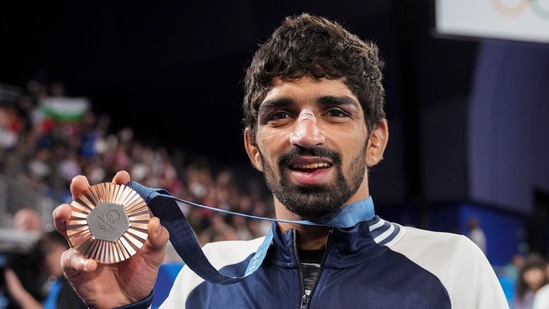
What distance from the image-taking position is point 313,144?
1.41 meters

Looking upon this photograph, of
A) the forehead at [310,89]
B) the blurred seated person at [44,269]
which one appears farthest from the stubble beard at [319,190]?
the blurred seated person at [44,269]

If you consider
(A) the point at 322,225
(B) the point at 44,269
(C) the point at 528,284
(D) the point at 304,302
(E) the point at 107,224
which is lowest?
(C) the point at 528,284

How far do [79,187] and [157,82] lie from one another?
14596 mm

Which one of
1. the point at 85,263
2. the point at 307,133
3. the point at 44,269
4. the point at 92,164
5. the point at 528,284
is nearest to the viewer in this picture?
the point at 85,263

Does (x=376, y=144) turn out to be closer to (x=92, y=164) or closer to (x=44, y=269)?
(x=44, y=269)

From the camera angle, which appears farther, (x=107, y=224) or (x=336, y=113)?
(x=336, y=113)

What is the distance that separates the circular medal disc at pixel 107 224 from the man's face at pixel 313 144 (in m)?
0.28

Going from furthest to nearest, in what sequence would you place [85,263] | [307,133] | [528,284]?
[528,284]
[307,133]
[85,263]

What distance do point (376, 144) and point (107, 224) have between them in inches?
22.7

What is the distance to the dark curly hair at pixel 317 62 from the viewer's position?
1.46 meters

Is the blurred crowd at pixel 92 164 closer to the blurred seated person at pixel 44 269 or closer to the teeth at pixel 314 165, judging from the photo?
the blurred seated person at pixel 44 269

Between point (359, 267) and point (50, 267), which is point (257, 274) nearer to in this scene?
point (359, 267)

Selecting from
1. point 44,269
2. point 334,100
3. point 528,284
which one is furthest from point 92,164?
point 334,100

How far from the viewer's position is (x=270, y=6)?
41.3ft
